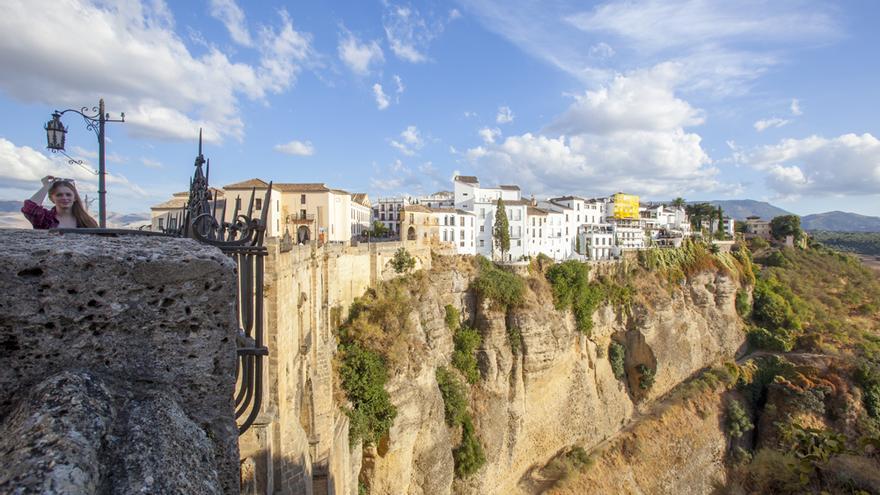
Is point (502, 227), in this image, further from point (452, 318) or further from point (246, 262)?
point (246, 262)

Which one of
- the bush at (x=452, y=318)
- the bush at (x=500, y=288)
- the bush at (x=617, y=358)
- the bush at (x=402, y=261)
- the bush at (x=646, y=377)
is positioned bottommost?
the bush at (x=646, y=377)

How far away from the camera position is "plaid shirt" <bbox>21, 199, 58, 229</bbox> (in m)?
3.72

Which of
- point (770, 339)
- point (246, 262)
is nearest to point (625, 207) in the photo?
point (770, 339)

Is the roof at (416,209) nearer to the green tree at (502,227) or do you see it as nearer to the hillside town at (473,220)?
the hillside town at (473,220)

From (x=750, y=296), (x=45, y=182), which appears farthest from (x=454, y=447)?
(x=750, y=296)

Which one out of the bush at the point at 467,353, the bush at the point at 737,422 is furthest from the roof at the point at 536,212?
the bush at the point at 737,422

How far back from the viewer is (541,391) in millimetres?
25484

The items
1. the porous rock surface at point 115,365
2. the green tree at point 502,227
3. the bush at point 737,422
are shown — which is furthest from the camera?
the green tree at point 502,227

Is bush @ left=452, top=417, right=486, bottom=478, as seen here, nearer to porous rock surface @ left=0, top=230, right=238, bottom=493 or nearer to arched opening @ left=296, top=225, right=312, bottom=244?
arched opening @ left=296, top=225, right=312, bottom=244

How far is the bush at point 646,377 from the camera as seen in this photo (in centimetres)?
3041

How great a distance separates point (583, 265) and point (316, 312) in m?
21.2

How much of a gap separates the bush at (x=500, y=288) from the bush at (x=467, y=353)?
2431 millimetres

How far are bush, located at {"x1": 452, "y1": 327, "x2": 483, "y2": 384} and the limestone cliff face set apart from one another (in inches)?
17.5

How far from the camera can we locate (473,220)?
38344 millimetres
